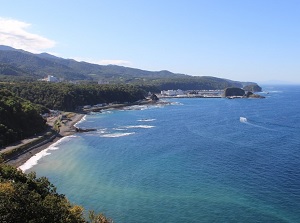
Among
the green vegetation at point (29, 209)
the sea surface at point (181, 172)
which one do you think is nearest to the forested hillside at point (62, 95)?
the sea surface at point (181, 172)

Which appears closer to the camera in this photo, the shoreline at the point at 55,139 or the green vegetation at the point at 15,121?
the shoreline at the point at 55,139

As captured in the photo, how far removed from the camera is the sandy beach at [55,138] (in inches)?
2154

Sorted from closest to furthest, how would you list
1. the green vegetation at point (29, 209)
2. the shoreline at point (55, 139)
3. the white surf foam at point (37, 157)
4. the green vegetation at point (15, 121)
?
the green vegetation at point (29, 209) → the white surf foam at point (37, 157) → the shoreline at point (55, 139) → the green vegetation at point (15, 121)

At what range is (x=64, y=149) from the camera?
64.7m

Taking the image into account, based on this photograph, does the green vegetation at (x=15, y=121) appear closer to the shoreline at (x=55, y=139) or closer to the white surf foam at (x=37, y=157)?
the shoreline at (x=55, y=139)

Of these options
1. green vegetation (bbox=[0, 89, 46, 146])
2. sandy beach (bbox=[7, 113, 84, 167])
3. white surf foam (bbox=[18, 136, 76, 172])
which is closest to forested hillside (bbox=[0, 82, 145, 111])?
sandy beach (bbox=[7, 113, 84, 167])

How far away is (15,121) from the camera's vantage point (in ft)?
232

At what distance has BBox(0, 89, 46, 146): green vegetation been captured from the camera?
6309 cm

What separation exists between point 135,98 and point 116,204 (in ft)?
420

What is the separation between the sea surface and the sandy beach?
169cm

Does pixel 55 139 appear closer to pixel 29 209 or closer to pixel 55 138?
pixel 55 138

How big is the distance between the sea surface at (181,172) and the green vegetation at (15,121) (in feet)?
23.8

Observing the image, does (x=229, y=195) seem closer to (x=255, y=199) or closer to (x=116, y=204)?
(x=255, y=199)

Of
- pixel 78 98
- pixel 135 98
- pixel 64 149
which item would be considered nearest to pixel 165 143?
pixel 64 149
